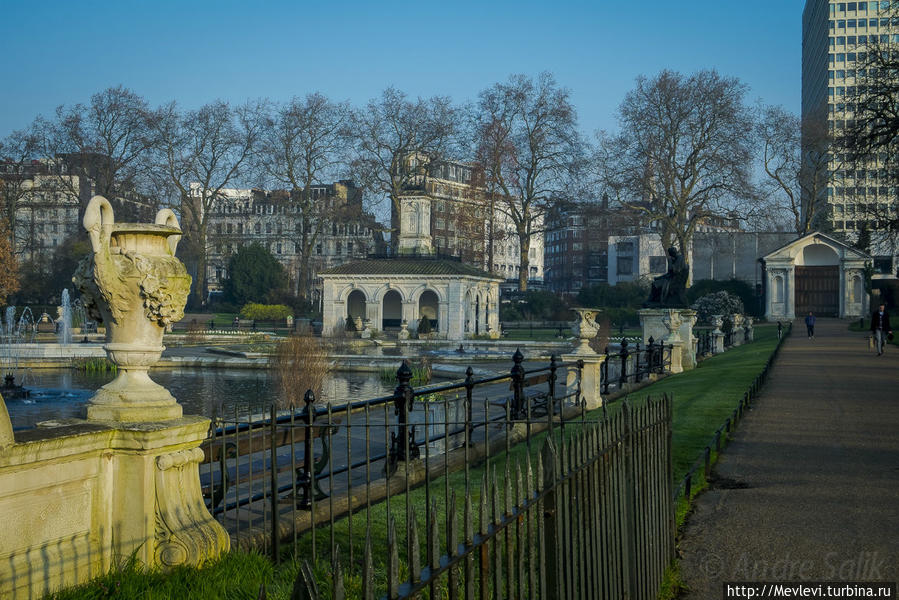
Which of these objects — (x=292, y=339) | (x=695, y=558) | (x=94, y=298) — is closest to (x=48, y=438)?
(x=94, y=298)

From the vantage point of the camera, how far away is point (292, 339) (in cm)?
2164

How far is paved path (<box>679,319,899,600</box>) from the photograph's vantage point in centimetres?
589

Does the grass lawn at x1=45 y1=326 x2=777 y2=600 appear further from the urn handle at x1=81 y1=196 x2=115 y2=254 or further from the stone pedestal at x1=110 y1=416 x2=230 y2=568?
the urn handle at x1=81 y1=196 x2=115 y2=254

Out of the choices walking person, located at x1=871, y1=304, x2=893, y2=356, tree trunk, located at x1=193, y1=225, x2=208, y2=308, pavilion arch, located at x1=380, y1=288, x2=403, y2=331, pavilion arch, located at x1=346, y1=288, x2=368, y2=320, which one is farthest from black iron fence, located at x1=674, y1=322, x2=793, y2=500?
tree trunk, located at x1=193, y1=225, x2=208, y2=308

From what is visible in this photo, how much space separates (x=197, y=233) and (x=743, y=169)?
1511 inches

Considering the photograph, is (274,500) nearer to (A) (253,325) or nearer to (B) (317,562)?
(B) (317,562)

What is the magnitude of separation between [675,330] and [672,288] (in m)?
1.44

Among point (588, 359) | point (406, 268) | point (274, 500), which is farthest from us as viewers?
point (406, 268)

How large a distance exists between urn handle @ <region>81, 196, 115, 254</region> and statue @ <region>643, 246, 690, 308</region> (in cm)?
2232

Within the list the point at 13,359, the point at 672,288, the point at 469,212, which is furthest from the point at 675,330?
the point at 469,212

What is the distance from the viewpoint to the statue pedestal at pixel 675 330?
974 inches

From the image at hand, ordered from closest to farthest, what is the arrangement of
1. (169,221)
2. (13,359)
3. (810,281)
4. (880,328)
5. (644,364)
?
(169,221), (644,364), (880,328), (13,359), (810,281)

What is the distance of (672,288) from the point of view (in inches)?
1026

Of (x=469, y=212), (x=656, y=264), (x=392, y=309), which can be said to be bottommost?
(x=392, y=309)
